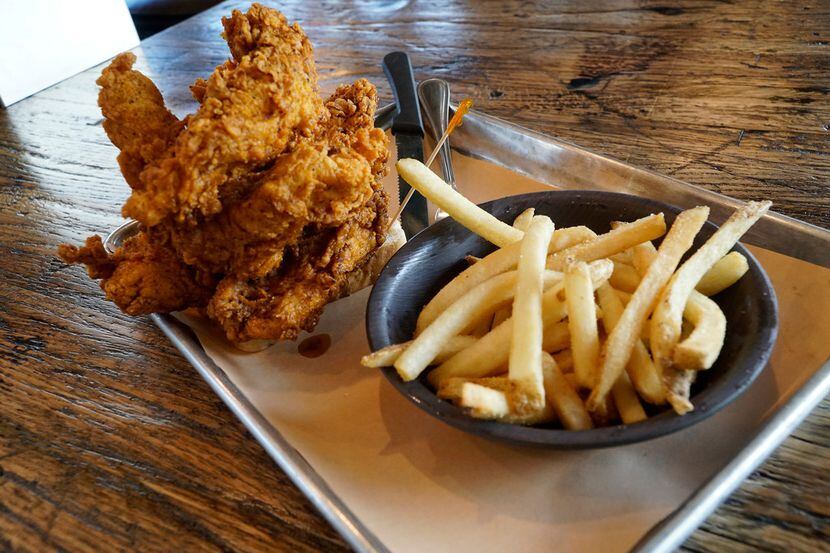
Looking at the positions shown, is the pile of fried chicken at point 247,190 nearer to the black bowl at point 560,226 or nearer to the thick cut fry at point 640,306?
the black bowl at point 560,226

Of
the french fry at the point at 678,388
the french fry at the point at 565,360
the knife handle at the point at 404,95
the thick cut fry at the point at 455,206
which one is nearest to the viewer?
the french fry at the point at 678,388

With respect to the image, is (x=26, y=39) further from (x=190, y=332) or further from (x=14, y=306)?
(x=190, y=332)

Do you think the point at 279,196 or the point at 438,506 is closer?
the point at 438,506

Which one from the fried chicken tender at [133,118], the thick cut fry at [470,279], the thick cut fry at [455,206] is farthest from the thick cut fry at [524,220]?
the fried chicken tender at [133,118]

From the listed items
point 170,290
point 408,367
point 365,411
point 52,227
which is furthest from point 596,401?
point 52,227

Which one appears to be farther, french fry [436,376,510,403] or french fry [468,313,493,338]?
french fry [468,313,493,338]

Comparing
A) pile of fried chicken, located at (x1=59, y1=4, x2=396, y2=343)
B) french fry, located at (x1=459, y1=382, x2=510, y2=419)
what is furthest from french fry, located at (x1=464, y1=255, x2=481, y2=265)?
french fry, located at (x1=459, y1=382, x2=510, y2=419)

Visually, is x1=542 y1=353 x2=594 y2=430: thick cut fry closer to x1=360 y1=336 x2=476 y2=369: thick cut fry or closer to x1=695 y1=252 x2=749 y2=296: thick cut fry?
x1=360 y1=336 x2=476 y2=369: thick cut fry
